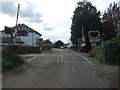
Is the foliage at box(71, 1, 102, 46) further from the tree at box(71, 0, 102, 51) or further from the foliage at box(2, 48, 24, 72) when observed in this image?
the foliage at box(2, 48, 24, 72)

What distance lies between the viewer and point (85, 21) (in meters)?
45.6

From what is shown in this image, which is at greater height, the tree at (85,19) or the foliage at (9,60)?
the tree at (85,19)

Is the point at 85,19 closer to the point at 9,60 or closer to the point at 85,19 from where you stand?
the point at 85,19

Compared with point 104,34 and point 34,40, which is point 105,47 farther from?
point 34,40

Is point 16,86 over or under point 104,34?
under

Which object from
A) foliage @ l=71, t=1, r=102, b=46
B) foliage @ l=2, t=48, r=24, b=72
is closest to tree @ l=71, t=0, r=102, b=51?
foliage @ l=71, t=1, r=102, b=46

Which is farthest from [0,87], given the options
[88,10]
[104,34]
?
[88,10]

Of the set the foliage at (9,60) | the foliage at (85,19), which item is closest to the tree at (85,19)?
the foliage at (85,19)

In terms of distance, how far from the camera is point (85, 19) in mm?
45719

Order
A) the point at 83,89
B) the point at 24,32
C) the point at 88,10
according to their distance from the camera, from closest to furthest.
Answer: the point at 83,89 < the point at 24,32 < the point at 88,10

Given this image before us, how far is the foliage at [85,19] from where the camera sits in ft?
148

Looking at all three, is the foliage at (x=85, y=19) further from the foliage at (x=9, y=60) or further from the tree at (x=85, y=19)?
the foliage at (x=9, y=60)

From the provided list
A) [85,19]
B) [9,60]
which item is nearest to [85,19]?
[85,19]

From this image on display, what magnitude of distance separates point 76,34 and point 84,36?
164 inches
